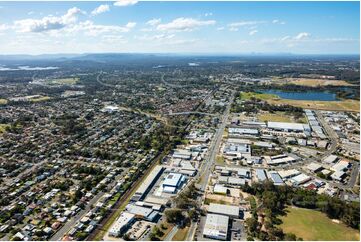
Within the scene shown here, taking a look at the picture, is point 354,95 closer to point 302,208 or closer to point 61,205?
point 302,208

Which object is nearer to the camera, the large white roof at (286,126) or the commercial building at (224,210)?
the commercial building at (224,210)

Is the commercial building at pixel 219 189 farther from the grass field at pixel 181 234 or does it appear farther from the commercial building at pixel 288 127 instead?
the commercial building at pixel 288 127

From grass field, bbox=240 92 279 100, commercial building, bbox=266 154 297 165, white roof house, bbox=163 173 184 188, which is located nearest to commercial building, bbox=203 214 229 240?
white roof house, bbox=163 173 184 188

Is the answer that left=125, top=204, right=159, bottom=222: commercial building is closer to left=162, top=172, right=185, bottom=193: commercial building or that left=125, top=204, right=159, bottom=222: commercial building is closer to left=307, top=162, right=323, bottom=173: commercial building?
left=162, top=172, right=185, bottom=193: commercial building

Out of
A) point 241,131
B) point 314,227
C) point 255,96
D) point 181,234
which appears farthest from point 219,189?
point 255,96

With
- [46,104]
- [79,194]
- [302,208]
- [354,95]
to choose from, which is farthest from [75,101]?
[354,95]

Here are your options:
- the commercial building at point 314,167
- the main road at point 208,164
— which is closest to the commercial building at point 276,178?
the commercial building at point 314,167

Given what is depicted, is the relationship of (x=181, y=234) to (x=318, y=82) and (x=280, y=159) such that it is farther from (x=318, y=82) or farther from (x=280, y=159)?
(x=318, y=82)
